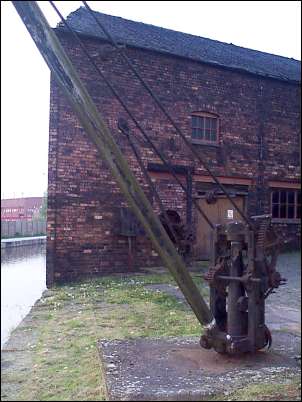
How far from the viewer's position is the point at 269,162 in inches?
559

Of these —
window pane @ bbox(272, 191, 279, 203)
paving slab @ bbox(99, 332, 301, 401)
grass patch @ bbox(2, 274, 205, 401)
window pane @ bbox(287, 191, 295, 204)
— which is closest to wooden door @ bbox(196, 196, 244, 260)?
window pane @ bbox(272, 191, 279, 203)

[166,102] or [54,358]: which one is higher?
[166,102]

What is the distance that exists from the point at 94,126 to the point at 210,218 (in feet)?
31.9

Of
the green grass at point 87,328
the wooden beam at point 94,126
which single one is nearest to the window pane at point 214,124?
the green grass at point 87,328

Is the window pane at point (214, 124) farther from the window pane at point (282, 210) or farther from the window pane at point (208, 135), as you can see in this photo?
the window pane at point (282, 210)

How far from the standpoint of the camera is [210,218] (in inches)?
521

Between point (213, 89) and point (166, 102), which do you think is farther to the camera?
point (213, 89)

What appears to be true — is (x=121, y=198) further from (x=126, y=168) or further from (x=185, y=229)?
(x=126, y=168)

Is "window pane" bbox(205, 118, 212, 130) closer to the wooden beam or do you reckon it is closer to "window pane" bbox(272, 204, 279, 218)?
"window pane" bbox(272, 204, 279, 218)

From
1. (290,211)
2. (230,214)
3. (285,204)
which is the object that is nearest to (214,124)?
(230,214)

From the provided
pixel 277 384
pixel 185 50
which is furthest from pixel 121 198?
pixel 277 384

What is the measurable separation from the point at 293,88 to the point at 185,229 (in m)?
6.13

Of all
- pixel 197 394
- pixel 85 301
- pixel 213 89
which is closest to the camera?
pixel 197 394

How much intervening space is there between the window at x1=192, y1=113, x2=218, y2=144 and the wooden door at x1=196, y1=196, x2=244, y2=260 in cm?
167
